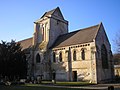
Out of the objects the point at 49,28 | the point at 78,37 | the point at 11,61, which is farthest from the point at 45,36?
the point at 11,61

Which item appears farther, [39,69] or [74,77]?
[39,69]

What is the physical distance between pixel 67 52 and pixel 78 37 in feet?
14.7

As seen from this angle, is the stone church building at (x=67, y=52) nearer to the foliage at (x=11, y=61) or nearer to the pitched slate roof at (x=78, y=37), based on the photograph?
the pitched slate roof at (x=78, y=37)

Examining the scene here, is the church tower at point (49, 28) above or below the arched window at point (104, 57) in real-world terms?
above

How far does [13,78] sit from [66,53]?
15.0 meters

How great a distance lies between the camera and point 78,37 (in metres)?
42.8

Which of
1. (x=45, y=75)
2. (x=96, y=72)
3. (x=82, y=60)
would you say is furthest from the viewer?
(x=45, y=75)

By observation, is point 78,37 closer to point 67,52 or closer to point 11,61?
point 67,52

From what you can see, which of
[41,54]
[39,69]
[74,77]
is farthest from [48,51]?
[74,77]

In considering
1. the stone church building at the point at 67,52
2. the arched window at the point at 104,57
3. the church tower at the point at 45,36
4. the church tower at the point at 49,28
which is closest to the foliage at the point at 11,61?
the church tower at the point at 45,36

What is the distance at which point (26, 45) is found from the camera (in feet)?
184

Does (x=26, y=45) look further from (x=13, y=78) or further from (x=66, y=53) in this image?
(x=66, y=53)

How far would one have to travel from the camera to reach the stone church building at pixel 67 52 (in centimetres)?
3791

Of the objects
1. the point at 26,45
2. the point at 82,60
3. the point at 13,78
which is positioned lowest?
the point at 13,78
